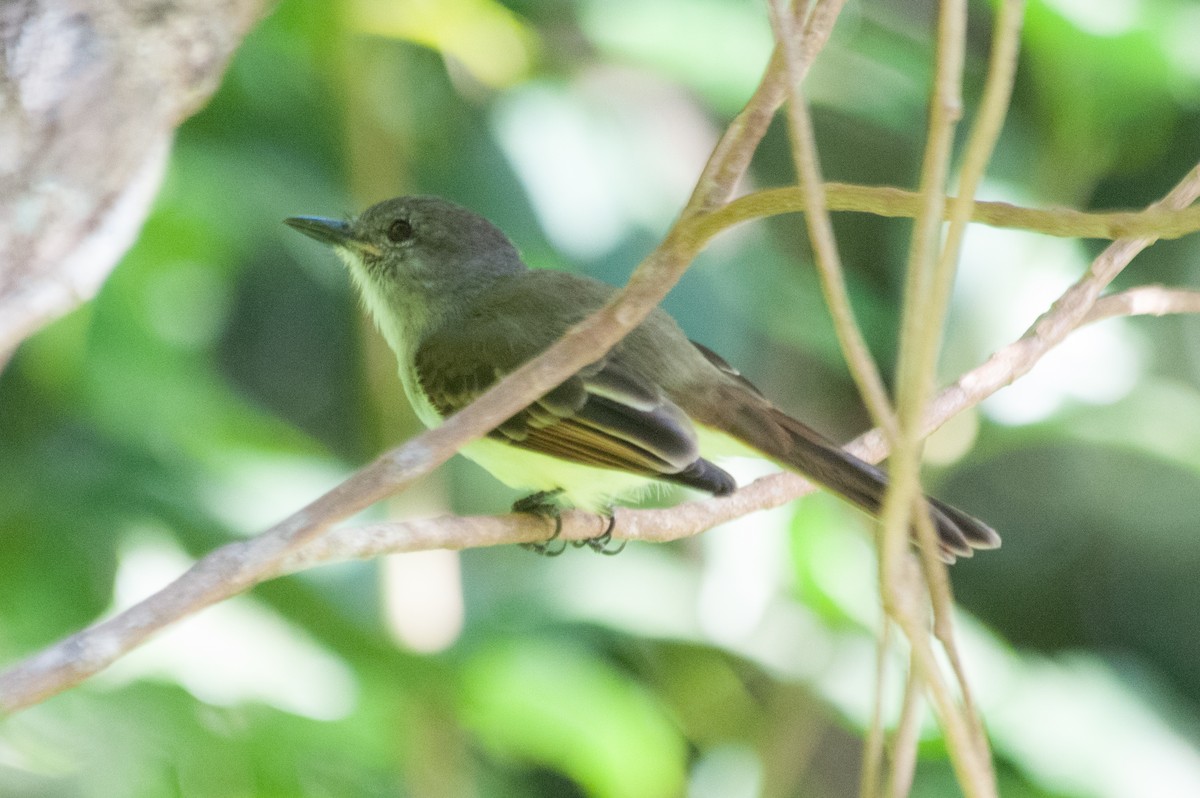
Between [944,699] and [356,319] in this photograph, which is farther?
[356,319]

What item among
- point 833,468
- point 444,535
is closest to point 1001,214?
point 444,535

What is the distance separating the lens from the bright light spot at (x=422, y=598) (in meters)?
2.58

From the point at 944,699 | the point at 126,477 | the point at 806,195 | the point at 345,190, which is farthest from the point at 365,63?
the point at 944,699

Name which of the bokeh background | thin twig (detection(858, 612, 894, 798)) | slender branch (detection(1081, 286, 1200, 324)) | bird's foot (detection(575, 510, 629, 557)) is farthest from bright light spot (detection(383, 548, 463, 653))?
thin twig (detection(858, 612, 894, 798))

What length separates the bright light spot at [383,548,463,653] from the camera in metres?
2.58

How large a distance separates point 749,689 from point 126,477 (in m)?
1.59

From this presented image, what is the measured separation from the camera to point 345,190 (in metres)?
3.01

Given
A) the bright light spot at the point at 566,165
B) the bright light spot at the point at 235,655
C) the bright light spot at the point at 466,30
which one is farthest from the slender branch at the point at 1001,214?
the bright light spot at the point at 466,30

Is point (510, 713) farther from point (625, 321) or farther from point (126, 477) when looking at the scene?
point (625, 321)

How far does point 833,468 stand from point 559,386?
491 millimetres

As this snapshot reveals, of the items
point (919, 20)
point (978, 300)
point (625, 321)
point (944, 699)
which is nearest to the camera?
point (944, 699)

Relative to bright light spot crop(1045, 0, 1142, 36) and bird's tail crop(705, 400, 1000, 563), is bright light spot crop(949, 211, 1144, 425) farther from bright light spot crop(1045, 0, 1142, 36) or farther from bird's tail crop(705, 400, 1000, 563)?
bird's tail crop(705, 400, 1000, 563)

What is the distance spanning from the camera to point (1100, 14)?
2680 millimetres

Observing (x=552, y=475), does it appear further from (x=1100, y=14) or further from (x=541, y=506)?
(x=1100, y=14)
